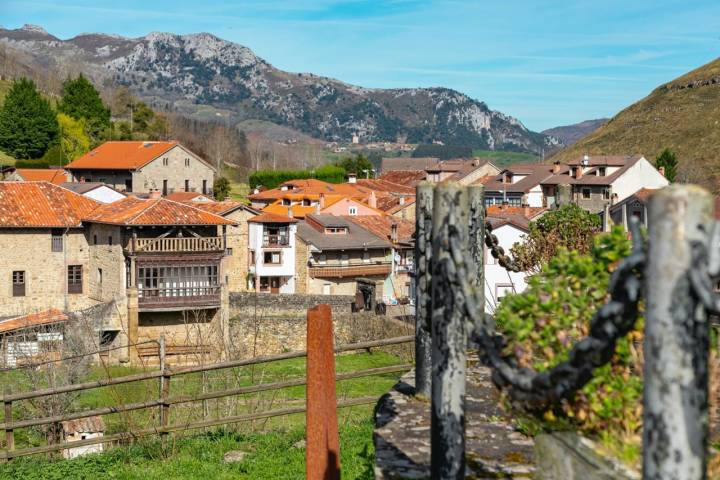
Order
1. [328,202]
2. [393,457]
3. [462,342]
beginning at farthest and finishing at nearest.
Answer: [328,202], [393,457], [462,342]

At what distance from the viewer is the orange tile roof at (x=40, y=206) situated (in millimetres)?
42797

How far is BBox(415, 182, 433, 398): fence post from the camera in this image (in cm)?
516

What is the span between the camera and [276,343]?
134ft

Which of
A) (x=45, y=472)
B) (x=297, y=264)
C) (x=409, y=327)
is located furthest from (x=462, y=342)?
(x=297, y=264)

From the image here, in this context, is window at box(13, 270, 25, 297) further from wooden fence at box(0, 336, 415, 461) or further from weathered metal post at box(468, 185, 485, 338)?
weathered metal post at box(468, 185, 485, 338)

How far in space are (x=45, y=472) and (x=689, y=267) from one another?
29.8 feet

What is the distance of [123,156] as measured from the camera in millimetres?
72625

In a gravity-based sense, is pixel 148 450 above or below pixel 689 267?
below

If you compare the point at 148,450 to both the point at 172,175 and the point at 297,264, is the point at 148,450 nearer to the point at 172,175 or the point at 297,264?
the point at 297,264

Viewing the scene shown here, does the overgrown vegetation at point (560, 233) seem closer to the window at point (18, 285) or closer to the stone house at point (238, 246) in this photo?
the window at point (18, 285)

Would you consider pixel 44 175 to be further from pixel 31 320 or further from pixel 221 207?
pixel 31 320

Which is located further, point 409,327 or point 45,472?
point 409,327

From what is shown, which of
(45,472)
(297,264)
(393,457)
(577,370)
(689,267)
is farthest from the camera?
(297,264)

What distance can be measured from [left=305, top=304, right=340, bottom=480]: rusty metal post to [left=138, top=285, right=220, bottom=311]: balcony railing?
34.9 metres
